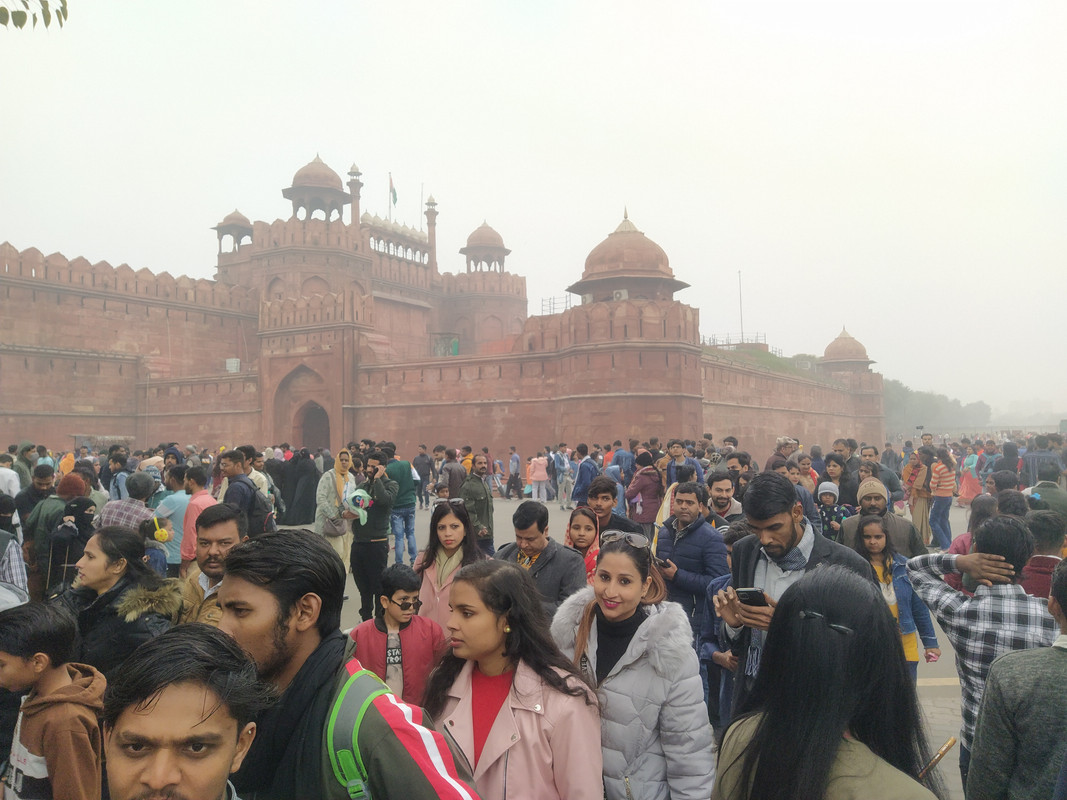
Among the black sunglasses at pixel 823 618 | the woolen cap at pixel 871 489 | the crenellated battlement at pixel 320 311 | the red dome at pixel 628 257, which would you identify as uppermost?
the red dome at pixel 628 257

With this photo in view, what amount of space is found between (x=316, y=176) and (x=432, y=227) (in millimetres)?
7375

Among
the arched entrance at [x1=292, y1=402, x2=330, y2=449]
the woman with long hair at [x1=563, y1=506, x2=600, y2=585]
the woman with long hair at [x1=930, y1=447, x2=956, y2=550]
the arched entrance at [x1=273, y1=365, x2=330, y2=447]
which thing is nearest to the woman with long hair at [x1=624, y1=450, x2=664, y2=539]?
the woman with long hair at [x1=563, y1=506, x2=600, y2=585]

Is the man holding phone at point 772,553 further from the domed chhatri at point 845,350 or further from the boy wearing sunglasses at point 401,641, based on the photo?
the domed chhatri at point 845,350

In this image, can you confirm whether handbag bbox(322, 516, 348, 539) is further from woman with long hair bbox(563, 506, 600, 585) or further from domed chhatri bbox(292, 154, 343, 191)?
domed chhatri bbox(292, 154, 343, 191)

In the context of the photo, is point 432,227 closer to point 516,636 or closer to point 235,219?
point 235,219

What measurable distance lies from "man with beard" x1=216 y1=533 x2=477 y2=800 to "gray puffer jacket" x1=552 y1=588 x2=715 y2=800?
0.78 m

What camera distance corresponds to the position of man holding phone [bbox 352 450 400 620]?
5289 mm

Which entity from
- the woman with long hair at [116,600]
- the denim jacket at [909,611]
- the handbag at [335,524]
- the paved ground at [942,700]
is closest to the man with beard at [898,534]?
the denim jacket at [909,611]

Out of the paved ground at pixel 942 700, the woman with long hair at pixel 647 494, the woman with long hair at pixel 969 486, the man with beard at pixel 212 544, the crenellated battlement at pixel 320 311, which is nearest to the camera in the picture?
the man with beard at pixel 212 544

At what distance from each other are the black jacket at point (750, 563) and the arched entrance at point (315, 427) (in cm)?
2216

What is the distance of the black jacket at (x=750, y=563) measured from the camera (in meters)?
2.51

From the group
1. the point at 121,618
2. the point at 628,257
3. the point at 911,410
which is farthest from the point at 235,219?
the point at 911,410

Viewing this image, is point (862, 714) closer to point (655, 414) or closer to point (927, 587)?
point (927, 587)

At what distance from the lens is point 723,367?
73.9 ft
